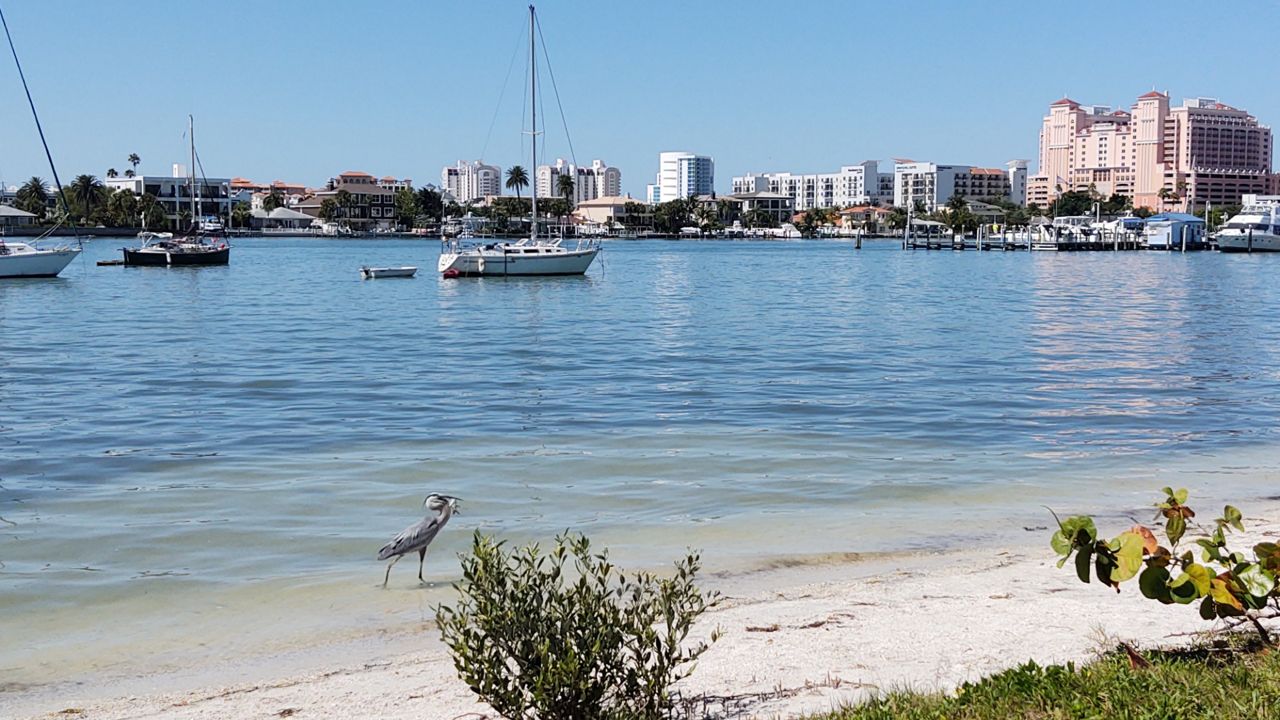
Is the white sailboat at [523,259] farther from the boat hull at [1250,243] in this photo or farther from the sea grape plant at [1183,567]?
the boat hull at [1250,243]

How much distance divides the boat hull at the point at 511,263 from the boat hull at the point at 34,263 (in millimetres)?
19688

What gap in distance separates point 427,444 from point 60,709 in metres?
8.87

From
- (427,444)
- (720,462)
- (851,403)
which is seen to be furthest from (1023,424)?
(427,444)

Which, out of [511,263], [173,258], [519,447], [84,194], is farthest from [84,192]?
[519,447]

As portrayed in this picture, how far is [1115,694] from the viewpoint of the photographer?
198 inches

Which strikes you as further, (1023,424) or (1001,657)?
(1023,424)

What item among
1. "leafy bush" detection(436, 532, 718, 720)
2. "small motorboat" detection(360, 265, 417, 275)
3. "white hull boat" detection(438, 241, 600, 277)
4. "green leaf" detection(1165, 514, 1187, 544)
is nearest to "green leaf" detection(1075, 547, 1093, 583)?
"green leaf" detection(1165, 514, 1187, 544)

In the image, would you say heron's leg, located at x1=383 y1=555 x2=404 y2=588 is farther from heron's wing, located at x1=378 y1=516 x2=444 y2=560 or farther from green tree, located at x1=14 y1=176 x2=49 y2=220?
green tree, located at x1=14 y1=176 x2=49 y2=220

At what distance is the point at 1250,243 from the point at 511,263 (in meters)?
94.2

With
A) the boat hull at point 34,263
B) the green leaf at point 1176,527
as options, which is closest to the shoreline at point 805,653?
the green leaf at point 1176,527

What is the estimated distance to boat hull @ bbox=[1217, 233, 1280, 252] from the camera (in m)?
127

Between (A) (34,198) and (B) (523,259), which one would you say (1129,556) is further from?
(A) (34,198)

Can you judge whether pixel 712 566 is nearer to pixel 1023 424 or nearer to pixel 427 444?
pixel 427 444

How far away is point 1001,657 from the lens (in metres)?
6.53
